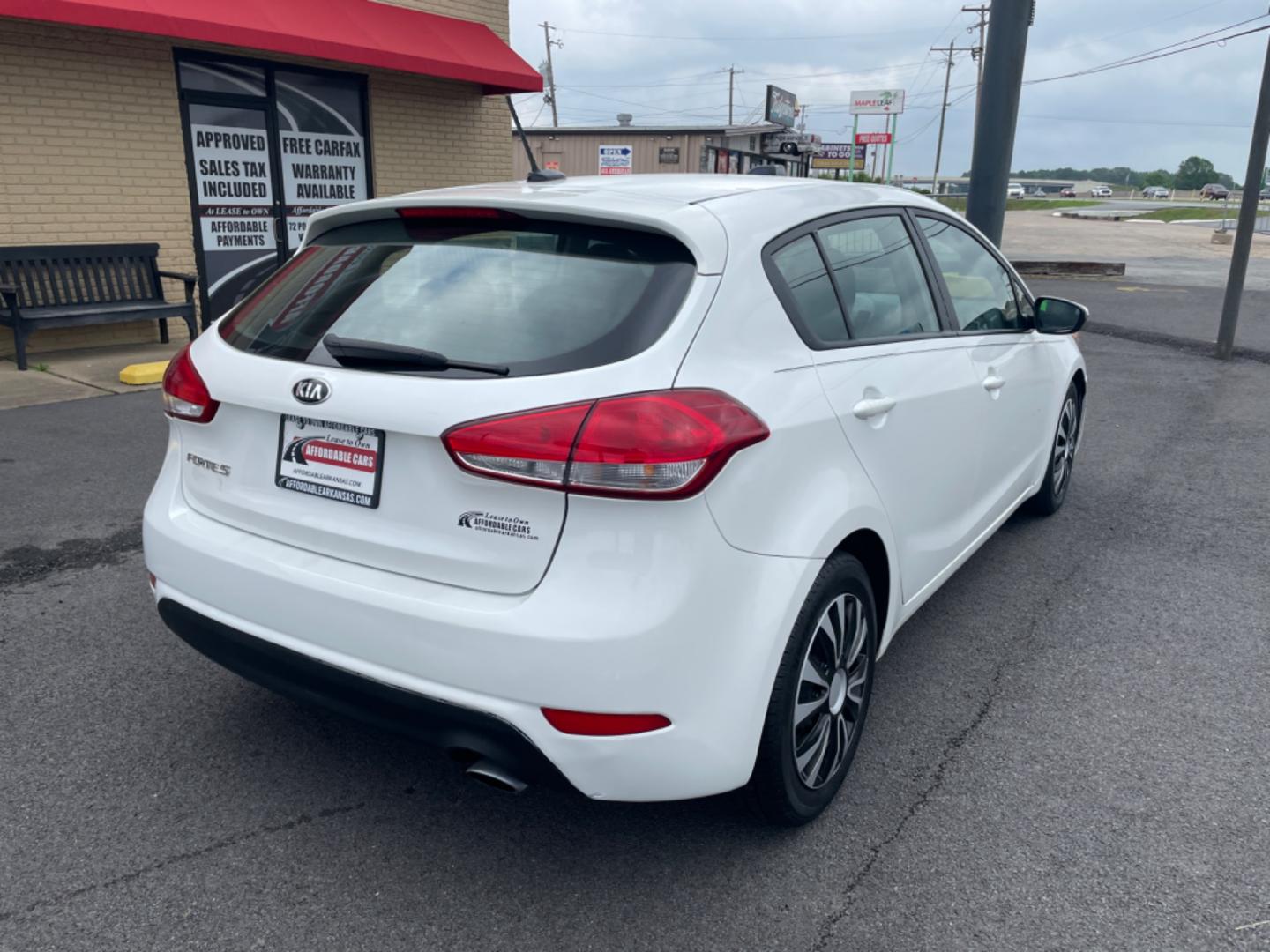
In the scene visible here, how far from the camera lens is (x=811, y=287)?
2.90m

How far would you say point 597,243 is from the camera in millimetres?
2562

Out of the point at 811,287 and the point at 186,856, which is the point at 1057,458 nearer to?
the point at 811,287

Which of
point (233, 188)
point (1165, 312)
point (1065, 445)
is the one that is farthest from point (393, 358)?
point (1165, 312)

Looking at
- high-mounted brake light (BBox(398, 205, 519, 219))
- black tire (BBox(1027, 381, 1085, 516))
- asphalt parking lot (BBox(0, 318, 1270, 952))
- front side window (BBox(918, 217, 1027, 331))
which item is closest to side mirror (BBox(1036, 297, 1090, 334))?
front side window (BBox(918, 217, 1027, 331))

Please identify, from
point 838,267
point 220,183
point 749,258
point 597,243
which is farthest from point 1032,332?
point 220,183

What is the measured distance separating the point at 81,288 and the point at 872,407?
9201 mm

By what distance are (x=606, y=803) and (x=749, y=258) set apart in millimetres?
1522

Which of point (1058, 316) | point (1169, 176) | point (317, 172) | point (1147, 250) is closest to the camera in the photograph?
point (1058, 316)

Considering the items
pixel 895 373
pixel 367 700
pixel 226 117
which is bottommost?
pixel 367 700

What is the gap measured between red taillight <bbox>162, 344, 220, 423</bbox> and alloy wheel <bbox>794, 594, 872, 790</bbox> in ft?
5.47

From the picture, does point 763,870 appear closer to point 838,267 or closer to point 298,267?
point 838,267

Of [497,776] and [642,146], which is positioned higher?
[642,146]

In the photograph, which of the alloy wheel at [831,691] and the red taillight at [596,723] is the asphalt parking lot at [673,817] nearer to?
the alloy wheel at [831,691]

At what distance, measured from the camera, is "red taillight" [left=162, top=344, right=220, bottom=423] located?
9.05 feet
